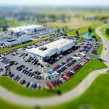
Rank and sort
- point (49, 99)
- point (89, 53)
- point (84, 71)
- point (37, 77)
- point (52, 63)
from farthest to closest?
1. point (89, 53)
2. point (52, 63)
3. point (84, 71)
4. point (37, 77)
5. point (49, 99)

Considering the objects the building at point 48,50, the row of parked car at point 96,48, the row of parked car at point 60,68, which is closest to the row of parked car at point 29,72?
the row of parked car at point 60,68

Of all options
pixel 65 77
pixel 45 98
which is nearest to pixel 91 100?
pixel 45 98

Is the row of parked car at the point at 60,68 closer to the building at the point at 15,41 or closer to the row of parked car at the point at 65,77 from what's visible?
the row of parked car at the point at 65,77

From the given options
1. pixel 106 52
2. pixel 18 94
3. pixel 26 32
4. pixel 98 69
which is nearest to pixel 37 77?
pixel 18 94

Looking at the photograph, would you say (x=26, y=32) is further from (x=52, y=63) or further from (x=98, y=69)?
(x=98, y=69)

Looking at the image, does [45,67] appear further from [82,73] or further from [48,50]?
[82,73]
